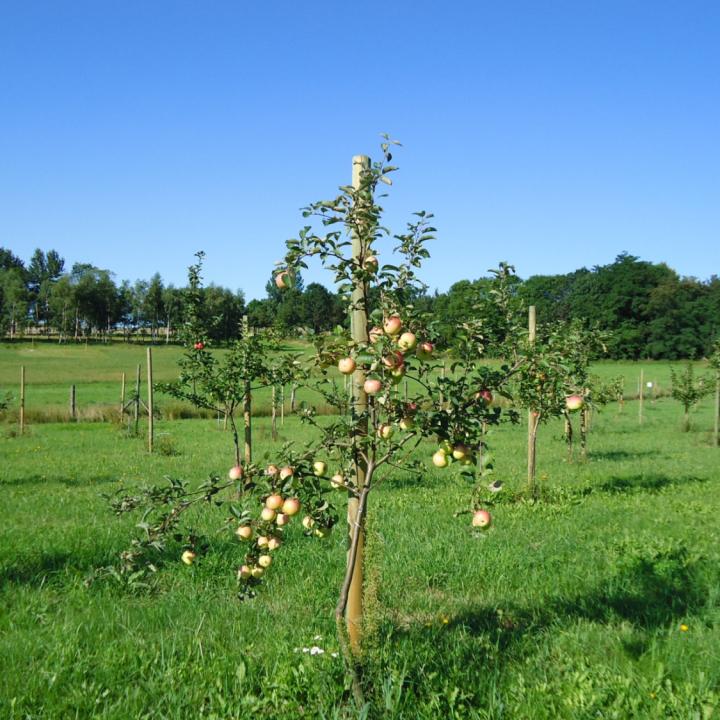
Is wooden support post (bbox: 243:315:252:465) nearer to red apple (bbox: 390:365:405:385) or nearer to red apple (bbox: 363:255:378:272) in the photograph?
red apple (bbox: 363:255:378:272)

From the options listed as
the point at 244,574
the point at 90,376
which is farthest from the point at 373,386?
the point at 90,376

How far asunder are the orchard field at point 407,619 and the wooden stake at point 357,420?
0.15m

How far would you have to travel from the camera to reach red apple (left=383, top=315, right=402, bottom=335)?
2680 millimetres

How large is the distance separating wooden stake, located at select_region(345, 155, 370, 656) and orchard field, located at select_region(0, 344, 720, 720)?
0.15 m

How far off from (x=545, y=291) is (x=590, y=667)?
85.3m

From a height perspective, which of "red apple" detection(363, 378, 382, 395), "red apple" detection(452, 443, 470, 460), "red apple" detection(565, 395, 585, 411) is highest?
"red apple" detection(363, 378, 382, 395)

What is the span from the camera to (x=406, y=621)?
437cm

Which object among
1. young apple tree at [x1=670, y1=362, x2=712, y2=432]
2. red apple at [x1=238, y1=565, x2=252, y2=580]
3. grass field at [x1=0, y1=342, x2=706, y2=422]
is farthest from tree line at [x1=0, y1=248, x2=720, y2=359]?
red apple at [x1=238, y1=565, x2=252, y2=580]

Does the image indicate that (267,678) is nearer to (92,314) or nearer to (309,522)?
(309,522)

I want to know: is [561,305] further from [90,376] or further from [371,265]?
[371,265]

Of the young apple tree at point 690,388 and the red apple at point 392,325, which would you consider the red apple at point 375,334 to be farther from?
the young apple tree at point 690,388

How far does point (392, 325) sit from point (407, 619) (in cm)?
262

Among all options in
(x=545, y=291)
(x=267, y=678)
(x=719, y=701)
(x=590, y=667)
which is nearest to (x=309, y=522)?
(x=267, y=678)

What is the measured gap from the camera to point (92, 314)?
8212cm
